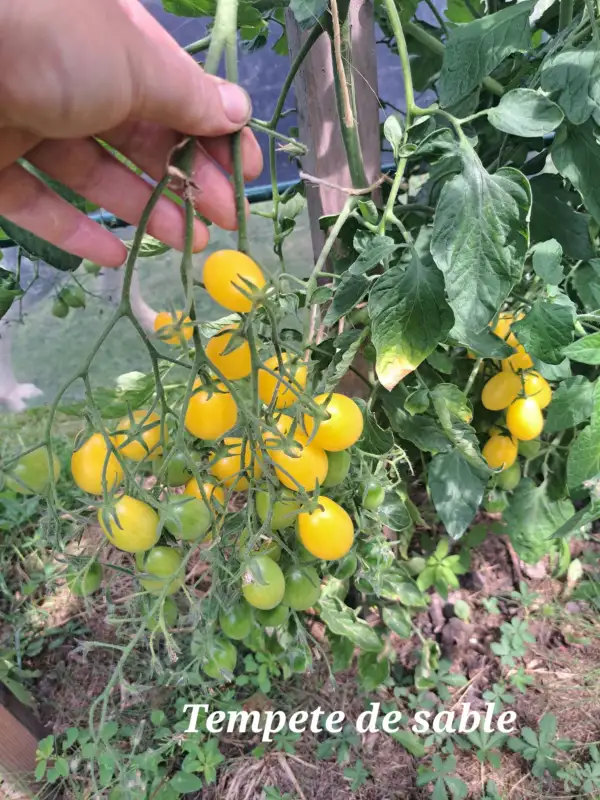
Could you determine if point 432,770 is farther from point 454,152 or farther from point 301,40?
point 301,40

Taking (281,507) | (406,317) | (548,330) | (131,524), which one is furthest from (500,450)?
(131,524)

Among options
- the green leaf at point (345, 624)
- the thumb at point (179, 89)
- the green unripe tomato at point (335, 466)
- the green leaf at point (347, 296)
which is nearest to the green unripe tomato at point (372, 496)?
the green unripe tomato at point (335, 466)

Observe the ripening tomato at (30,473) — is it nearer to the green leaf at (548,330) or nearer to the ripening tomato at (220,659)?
the ripening tomato at (220,659)

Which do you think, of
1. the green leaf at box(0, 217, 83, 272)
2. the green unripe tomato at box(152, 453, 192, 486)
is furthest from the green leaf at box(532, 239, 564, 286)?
the green leaf at box(0, 217, 83, 272)

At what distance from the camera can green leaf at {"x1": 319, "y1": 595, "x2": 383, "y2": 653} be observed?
92 centimetres

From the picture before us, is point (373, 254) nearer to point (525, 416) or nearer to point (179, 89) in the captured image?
point (179, 89)

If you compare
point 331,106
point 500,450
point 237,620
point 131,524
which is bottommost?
point 500,450

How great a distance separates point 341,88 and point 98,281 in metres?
1.33

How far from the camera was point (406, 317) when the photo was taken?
25.8 inches

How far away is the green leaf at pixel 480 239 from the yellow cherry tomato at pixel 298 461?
0.20 meters

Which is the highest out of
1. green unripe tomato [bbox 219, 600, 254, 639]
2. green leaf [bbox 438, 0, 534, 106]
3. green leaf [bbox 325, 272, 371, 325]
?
green leaf [bbox 438, 0, 534, 106]

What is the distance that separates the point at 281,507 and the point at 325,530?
5cm

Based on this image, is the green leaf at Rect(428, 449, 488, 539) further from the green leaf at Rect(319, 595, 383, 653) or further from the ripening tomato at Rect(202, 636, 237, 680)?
the ripening tomato at Rect(202, 636, 237, 680)

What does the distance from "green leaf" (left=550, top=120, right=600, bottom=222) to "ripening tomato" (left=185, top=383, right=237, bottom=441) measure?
0.48m
